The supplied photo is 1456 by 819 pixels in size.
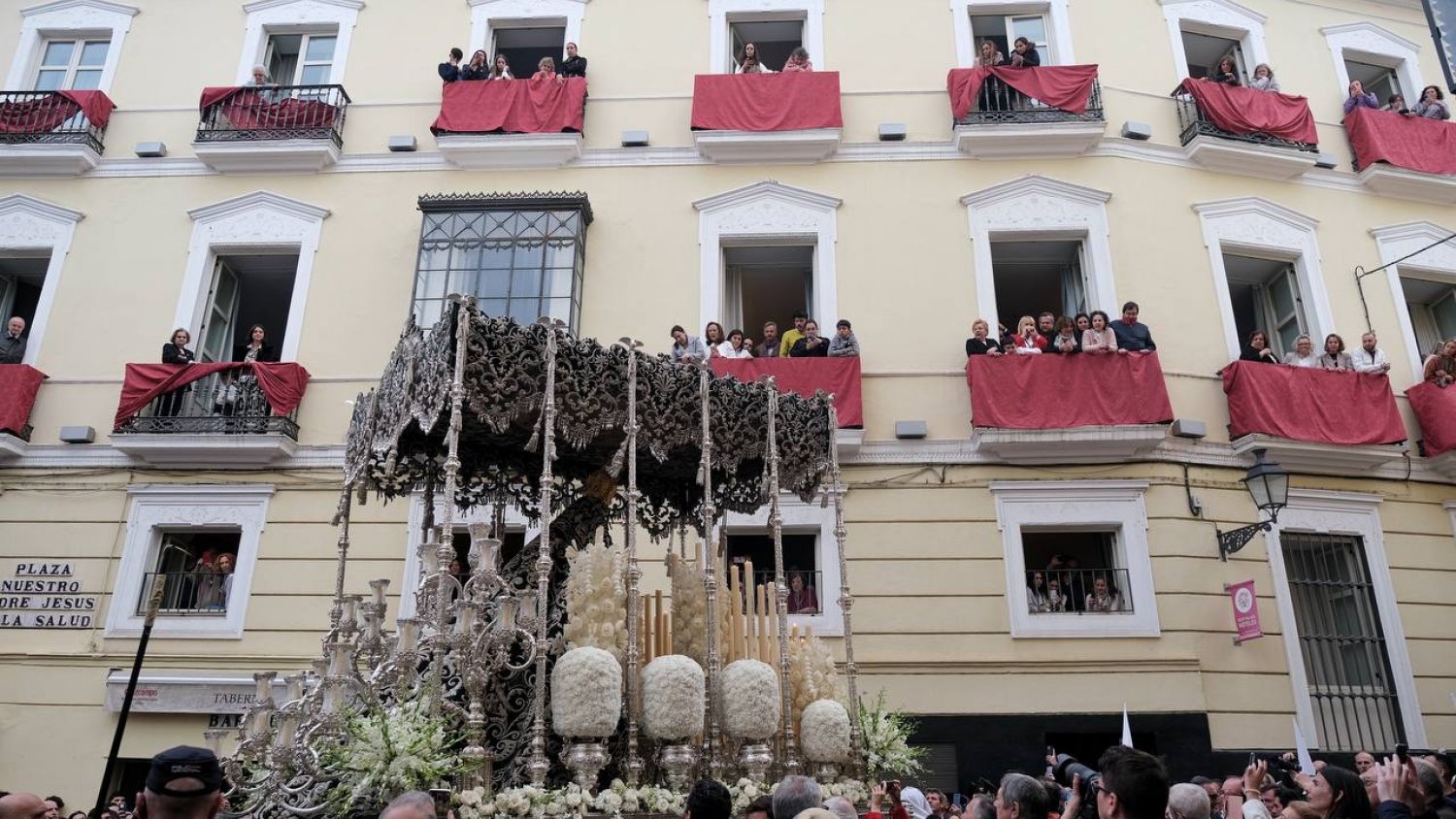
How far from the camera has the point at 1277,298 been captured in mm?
14148

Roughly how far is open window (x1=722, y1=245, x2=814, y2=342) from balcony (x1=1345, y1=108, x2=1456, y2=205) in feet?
25.8

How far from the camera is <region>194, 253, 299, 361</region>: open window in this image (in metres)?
13.7

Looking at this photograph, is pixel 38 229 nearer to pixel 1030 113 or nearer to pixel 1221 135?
pixel 1030 113

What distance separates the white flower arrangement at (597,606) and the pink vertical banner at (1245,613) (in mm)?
7656

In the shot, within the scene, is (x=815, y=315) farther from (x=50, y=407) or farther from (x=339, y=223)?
(x=50, y=407)

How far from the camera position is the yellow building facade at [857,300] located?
448 inches

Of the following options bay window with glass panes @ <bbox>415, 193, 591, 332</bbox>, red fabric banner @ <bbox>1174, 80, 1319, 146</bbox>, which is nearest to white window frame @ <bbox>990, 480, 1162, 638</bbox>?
red fabric banner @ <bbox>1174, 80, 1319, 146</bbox>

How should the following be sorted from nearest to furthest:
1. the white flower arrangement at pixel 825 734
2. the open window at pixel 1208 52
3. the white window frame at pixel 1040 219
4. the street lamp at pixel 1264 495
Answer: the white flower arrangement at pixel 825 734 → the street lamp at pixel 1264 495 → the white window frame at pixel 1040 219 → the open window at pixel 1208 52

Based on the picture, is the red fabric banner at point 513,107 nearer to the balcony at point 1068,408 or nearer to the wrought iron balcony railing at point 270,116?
the wrought iron balcony railing at point 270,116

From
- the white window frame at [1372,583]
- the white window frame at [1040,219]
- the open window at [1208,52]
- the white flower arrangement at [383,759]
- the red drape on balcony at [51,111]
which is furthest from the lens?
the open window at [1208,52]

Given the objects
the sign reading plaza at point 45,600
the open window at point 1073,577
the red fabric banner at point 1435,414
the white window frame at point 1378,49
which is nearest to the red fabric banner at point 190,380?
the sign reading plaza at point 45,600

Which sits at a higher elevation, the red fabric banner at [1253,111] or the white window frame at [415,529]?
the red fabric banner at [1253,111]

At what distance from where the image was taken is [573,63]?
46.0ft

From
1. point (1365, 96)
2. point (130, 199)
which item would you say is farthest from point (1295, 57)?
point (130, 199)
